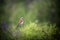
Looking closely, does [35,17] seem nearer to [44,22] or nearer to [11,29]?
[44,22]

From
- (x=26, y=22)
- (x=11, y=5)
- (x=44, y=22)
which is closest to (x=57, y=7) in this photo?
(x=44, y=22)

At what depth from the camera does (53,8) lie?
2354 mm

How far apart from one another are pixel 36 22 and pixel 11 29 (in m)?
0.35

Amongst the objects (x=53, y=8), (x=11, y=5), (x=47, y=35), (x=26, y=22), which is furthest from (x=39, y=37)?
(x=11, y=5)

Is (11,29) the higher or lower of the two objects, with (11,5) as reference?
lower

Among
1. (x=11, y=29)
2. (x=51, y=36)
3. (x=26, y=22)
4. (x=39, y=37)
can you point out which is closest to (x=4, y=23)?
(x=11, y=29)

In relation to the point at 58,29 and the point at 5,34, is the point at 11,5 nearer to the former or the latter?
the point at 5,34

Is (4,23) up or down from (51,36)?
up

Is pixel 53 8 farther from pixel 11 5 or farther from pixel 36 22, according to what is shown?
pixel 11 5

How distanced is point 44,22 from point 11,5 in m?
0.51

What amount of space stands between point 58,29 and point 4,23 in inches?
29.0

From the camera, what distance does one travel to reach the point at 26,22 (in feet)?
7.67

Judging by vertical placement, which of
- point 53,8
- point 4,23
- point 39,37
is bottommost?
point 39,37

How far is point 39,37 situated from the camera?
2332 mm
